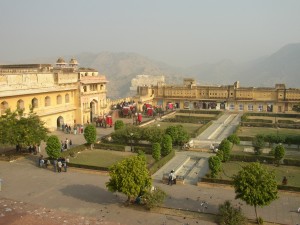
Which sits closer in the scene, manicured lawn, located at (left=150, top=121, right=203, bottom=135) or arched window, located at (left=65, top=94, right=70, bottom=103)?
arched window, located at (left=65, top=94, right=70, bottom=103)

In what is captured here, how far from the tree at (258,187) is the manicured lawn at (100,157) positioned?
1104 centimetres

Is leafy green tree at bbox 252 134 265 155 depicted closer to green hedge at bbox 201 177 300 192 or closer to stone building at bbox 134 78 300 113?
green hedge at bbox 201 177 300 192

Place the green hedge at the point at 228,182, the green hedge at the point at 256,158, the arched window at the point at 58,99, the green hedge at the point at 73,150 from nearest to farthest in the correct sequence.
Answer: the green hedge at the point at 228,182
the green hedge at the point at 256,158
the green hedge at the point at 73,150
the arched window at the point at 58,99

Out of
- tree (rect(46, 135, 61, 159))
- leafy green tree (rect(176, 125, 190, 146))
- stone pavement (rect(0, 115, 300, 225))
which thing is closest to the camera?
stone pavement (rect(0, 115, 300, 225))

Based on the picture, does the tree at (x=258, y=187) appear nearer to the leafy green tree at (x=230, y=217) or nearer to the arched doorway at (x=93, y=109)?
the leafy green tree at (x=230, y=217)

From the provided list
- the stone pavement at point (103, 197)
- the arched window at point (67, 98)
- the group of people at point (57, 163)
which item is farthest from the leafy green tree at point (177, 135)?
the arched window at point (67, 98)

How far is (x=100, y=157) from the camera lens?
1072 inches

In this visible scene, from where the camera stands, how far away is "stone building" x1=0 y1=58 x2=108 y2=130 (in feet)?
106

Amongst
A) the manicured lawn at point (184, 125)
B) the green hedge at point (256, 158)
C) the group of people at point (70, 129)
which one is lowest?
the green hedge at point (256, 158)

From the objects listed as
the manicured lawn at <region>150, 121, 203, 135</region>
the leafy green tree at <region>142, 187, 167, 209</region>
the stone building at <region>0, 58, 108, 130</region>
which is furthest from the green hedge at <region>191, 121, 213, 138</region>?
the leafy green tree at <region>142, 187, 167, 209</region>

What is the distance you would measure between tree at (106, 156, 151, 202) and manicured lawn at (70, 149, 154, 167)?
26.2 feet

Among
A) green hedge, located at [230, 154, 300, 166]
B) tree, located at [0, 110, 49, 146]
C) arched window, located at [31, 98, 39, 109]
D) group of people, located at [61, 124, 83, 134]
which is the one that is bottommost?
green hedge, located at [230, 154, 300, 166]

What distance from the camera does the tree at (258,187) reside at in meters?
15.2

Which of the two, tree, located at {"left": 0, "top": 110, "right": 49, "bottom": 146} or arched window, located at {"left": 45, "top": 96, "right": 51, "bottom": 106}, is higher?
arched window, located at {"left": 45, "top": 96, "right": 51, "bottom": 106}
